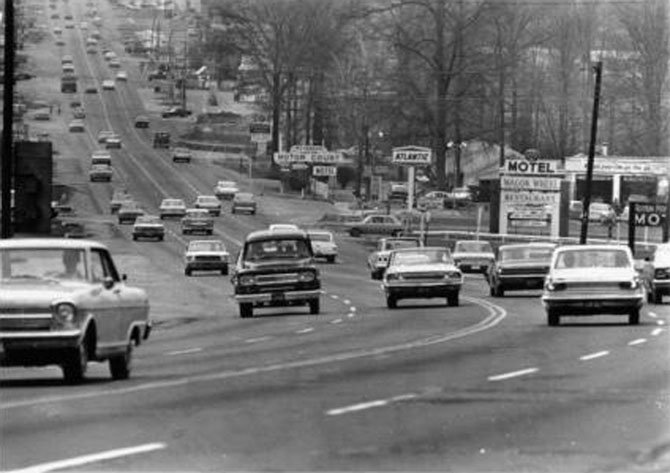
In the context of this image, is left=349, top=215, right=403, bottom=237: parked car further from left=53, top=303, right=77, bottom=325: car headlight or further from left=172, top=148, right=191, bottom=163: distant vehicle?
left=53, top=303, right=77, bottom=325: car headlight

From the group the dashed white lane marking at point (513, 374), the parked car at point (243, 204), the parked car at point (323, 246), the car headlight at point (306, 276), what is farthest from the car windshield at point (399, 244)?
the dashed white lane marking at point (513, 374)

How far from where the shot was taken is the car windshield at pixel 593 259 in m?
31.6

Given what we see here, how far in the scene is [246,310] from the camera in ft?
133

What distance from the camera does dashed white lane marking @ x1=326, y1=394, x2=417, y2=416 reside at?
622 inches

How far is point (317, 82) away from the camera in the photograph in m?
124

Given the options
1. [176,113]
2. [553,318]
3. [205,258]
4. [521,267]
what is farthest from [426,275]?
[176,113]

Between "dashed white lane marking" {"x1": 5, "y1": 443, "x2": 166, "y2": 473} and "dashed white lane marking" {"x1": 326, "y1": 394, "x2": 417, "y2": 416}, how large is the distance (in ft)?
8.88

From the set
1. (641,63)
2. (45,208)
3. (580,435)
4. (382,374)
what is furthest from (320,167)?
→ (580,435)

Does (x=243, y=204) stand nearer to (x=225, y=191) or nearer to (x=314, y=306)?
(x=225, y=191)

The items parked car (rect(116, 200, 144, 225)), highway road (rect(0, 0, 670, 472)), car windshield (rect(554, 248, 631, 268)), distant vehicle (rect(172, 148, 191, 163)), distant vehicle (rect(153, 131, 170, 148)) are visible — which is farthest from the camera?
distant vehicle (rect(153, 131, 170, 148))

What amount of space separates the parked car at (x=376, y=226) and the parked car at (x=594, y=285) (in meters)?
61.5

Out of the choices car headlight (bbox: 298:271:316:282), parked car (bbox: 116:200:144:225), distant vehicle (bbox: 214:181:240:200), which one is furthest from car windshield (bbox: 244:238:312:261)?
distant vehicle (bbox: 214:181:240:200)

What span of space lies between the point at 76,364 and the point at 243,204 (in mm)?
86368

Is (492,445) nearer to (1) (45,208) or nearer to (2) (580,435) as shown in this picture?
(2) (580,435)
